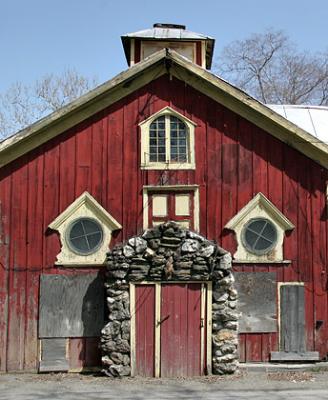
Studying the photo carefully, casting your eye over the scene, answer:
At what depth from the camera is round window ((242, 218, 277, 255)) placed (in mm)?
13000

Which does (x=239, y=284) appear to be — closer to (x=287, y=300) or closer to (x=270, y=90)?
(x=287, y=300)

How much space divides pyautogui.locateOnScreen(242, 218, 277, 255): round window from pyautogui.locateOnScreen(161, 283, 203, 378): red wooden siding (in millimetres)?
1553

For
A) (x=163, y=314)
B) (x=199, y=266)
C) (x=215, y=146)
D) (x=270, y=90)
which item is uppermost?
(x=270, y=90)

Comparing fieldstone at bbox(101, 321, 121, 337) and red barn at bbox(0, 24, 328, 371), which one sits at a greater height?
red barn at bbox(0, 24, 328, 371)

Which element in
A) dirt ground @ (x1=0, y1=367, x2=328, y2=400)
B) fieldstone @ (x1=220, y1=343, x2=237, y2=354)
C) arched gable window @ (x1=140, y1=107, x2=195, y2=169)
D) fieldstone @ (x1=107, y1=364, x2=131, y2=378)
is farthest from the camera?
arched gable window @ (x1=140, y1=107, x2=195, y2=169)

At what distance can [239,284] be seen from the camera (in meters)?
12.9

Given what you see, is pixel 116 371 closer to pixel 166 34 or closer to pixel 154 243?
pixel 154 243

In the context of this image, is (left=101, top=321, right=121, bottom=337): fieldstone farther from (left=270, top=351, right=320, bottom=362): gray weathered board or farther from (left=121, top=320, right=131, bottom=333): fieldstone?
(left=270, top=351, right=320, bottom=362): gray weathered board

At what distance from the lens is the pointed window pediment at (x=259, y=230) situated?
42.5 ft

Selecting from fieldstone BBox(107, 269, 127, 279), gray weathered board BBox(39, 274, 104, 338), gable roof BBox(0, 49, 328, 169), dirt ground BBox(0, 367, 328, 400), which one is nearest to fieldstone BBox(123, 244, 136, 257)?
fieldstone BBox(107, 269, 127, 279)

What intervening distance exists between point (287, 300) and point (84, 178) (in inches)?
197

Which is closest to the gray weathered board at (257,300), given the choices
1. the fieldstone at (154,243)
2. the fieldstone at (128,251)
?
the fieldstone at (154,243)

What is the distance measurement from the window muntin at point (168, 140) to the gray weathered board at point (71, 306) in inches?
115

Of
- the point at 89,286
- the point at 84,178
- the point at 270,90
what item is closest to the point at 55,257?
the point at 89,286
